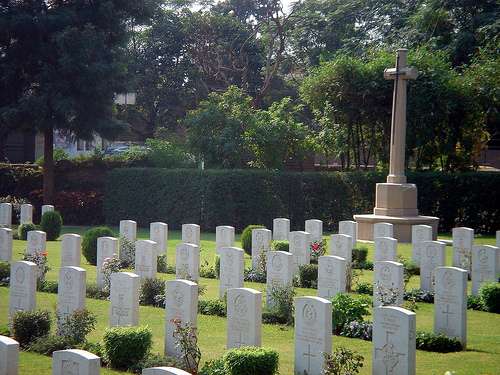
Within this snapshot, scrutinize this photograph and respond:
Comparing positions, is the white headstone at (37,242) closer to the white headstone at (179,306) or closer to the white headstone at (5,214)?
the white headstone at (179,306)

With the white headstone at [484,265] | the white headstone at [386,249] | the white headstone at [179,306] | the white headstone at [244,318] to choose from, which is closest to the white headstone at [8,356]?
the white headstone at [179,306]

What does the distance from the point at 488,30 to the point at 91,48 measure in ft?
56.2

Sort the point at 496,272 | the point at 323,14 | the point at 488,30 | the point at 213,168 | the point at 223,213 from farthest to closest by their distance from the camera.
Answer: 1. the point at 323,14
2. the point at 488,30
3. the point at 213,168
4. the point at 223,213
5. the point at 496,272

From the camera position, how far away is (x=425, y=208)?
22188 mm

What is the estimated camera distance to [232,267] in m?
10.2

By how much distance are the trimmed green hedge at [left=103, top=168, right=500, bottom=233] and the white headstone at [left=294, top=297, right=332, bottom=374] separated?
15.1 m

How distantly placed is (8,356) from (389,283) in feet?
18.9

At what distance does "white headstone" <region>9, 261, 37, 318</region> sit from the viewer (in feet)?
27.2

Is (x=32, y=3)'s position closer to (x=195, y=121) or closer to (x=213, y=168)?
(x=195, y=121)

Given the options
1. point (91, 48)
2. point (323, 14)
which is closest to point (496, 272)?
point (91, 48)

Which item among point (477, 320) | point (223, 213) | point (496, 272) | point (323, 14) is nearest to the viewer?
point (477, 320)

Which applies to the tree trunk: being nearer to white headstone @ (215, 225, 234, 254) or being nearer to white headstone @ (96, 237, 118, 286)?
white headstone @ (215, 225, 234, 254)

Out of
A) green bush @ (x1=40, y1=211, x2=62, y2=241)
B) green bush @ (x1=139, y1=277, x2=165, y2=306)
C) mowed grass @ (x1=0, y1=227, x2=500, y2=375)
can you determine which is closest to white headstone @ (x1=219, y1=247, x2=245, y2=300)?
mowed grass @ (x1=0, y1=227, x2=500, y2=375)

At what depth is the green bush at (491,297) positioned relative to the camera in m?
9.88
